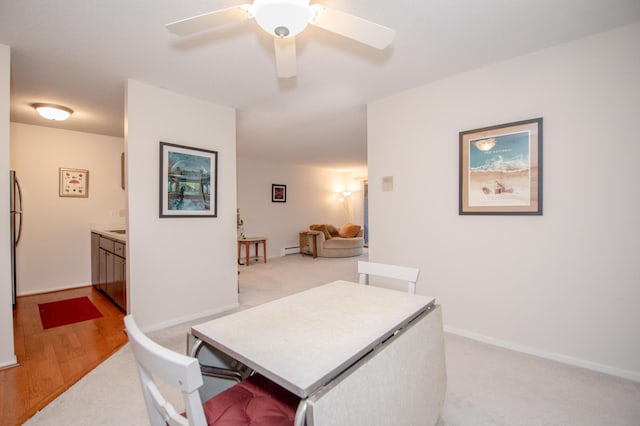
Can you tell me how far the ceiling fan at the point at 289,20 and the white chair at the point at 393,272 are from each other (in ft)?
4.35

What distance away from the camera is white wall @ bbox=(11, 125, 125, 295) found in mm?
3807

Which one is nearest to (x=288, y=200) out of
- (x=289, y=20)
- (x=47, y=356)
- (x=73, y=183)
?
(x=73, y=183)

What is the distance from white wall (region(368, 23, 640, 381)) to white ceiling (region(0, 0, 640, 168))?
0.23 metres

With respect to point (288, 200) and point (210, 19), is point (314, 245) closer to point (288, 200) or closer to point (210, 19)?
point (288, 200)

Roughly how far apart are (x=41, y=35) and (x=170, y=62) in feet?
2.55

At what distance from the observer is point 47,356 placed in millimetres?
2246

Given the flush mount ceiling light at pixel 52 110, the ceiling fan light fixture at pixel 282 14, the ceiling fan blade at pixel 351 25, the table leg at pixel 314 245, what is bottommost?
the table leg at pixel 314 245

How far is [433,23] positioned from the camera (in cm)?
183

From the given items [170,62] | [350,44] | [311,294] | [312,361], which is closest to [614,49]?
[350,44]

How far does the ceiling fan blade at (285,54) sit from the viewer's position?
166cm

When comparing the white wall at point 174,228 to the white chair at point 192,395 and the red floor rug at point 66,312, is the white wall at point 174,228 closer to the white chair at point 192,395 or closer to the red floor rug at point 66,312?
the red floor rug at point 66,312

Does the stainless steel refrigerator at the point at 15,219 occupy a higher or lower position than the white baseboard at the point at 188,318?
higher

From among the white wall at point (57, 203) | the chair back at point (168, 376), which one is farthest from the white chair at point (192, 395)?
the white wall at point (57, 203)

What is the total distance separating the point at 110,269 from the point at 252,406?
129 inches
